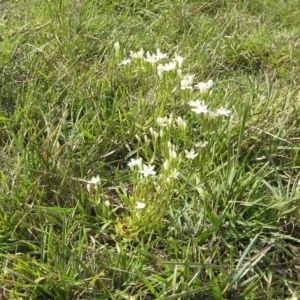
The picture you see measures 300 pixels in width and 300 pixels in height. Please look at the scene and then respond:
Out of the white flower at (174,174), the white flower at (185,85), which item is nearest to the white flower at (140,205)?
the white flower at (174,174)

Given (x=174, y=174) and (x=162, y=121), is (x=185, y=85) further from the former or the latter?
(x=174, y=174)

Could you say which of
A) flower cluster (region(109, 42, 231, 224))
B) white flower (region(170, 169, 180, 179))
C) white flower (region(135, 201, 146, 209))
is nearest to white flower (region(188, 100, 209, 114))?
flower cluster (region(109, 42, 231, 224))

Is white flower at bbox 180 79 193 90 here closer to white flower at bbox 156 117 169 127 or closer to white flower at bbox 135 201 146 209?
white flower at bbox 156 117 169 127

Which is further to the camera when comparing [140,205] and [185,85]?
[185,85]

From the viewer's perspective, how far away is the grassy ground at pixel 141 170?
1345 millimetres

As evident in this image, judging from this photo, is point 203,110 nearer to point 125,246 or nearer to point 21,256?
point 125,246

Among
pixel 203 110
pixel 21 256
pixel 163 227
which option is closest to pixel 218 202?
pixel 163 227

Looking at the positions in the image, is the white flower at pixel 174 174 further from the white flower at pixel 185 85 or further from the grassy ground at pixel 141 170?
the white flower at pixel 185 85

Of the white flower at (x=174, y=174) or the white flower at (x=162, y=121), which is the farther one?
the white flower at (x=162, y=121)

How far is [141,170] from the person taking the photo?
142cm

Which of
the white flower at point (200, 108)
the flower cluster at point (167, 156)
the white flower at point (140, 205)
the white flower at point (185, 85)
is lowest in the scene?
the white flower at point (140, 205)

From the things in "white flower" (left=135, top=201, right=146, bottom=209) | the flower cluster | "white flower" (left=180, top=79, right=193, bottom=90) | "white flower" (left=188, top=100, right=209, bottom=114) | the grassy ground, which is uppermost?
"white flower" (left=188, top=100, right=209, bottom=114)

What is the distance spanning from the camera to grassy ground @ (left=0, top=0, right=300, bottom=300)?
1345 mm

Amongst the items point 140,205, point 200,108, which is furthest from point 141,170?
point 200,108
